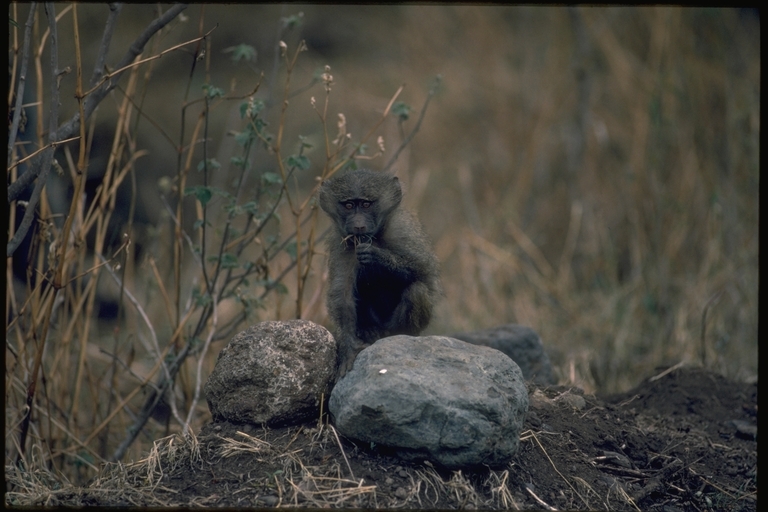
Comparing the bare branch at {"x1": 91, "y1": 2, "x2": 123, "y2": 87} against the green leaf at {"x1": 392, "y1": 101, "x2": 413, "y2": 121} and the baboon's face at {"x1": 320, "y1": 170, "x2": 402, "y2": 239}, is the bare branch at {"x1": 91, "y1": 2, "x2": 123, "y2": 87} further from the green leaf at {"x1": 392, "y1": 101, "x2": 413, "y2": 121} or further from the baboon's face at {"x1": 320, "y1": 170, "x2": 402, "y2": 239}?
the green leaf at {"x1": 392, "y1": 101, "x2": 413, "y2": 121}

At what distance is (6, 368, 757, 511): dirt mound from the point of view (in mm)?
3564

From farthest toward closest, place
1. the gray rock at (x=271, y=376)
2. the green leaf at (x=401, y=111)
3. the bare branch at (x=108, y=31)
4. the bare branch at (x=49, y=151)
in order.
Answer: the green leaf at (x=401, y=111), the gray rock at (x=271, y=376), the bare branch at (x=108, y=31), the bare branch at (x=49, y=151)

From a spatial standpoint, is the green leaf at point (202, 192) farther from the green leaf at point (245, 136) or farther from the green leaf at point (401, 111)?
the green leaf at point (401, 111)

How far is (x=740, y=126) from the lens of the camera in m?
8.41

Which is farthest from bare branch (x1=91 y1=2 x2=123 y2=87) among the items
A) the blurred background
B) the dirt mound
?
the dirt mound

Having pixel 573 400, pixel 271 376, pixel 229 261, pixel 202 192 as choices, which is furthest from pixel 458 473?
pixel 202 192

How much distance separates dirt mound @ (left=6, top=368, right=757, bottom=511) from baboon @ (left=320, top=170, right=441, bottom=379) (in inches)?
34.6

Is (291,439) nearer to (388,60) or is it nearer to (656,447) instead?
(656,447)

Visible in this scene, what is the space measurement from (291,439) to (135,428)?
1.68 metres

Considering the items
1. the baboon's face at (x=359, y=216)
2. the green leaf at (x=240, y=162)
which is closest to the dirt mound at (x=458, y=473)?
the baboon's face at (x=359, y=216)

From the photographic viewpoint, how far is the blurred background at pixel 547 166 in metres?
7.35

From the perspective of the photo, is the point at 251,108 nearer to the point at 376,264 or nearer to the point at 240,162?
the point at 240,162

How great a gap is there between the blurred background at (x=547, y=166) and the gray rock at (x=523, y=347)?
9.8 inches

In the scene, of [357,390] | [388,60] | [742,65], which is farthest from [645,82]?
[357,390]
